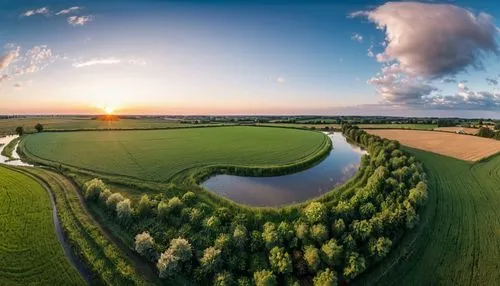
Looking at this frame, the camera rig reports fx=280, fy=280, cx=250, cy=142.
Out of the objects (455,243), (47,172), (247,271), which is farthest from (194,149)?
(455,243)

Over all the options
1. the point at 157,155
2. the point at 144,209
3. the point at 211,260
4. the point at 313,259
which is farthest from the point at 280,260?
the point at 157,155

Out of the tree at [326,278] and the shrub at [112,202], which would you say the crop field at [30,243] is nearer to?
the shrub at [112,202]

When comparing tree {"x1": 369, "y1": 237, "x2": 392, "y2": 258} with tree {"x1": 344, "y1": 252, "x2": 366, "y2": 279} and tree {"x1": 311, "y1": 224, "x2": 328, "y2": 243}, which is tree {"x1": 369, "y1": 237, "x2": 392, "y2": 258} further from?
tree {"x1": 311, "y1": 224, "x2": 328, "y2": 243}

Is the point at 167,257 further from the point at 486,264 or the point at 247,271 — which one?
the point at 486,264

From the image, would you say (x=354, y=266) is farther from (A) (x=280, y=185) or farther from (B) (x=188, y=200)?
(A) (x=280, y=185)

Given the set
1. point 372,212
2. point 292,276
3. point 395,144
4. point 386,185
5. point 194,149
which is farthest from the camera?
point 194,149

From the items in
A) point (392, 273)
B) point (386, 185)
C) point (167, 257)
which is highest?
point (386, 185)

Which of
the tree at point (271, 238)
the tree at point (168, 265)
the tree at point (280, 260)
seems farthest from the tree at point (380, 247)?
the tree at point (168, 265)
